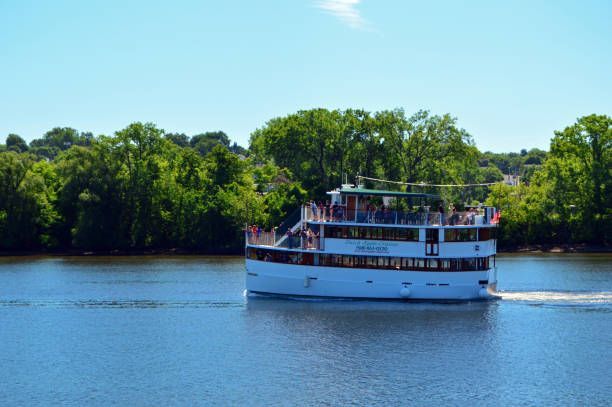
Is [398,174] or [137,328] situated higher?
[398,174]

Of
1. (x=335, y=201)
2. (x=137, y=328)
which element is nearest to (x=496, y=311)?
(x=335, y=201)

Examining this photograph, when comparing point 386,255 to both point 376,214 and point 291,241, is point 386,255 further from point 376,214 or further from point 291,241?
point 291,241

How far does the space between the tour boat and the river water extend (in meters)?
1.35

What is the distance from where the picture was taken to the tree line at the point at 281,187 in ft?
402

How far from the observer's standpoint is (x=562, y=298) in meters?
69.8

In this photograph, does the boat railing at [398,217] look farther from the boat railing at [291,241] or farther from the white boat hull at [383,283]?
the white boat hull at [383,283]

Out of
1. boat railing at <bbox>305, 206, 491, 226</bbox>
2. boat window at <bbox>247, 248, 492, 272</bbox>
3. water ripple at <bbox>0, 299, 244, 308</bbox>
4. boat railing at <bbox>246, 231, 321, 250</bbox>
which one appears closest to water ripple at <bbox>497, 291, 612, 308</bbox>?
boat window at <bbox>247, 248, 492, 272</bbox>

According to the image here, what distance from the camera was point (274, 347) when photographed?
172 ft

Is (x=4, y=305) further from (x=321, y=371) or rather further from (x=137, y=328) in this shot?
(x=321, y=371)

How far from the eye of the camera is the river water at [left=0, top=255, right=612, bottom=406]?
43.2 meters

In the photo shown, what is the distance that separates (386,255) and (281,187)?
64190 millimetres

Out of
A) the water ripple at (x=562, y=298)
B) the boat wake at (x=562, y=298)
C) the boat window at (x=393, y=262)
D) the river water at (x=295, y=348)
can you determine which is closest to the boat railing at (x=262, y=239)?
the boat window at (x=393, y=262)

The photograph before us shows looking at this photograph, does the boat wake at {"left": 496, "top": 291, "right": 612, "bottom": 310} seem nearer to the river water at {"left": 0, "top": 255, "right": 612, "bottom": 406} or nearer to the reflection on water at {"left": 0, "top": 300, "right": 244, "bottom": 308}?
the river water at {"left": 0, "top": 255, "right": 612, "bottom": 406}

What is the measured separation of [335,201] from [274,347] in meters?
18.5
